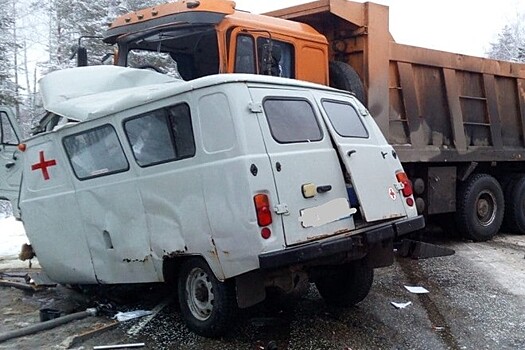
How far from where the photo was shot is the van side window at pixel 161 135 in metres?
4.48

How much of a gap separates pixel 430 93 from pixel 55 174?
5656 mm

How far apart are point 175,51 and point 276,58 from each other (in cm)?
128

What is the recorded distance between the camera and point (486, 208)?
973 centimetres

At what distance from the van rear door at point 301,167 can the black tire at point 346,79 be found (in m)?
2.65

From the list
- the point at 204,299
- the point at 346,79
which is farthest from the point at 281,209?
the point at 346,79

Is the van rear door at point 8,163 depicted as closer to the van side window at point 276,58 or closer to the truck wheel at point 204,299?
the van side window at point 276,58

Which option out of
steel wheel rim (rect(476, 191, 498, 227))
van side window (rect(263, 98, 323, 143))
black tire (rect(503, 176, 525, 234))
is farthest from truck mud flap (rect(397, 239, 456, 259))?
black tire (rect(503, 176, 525, 234))

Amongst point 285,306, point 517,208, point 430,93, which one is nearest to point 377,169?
point 285,306

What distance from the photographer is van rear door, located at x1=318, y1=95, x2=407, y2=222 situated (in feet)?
15.6

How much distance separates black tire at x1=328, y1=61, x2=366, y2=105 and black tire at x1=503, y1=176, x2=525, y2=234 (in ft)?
13.6

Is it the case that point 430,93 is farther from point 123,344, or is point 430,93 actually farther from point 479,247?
point 123,344

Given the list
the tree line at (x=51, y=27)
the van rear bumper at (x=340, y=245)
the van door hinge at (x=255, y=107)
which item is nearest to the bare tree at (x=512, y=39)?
the tree line at (x=51, y=27)

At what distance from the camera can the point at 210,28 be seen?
635cm

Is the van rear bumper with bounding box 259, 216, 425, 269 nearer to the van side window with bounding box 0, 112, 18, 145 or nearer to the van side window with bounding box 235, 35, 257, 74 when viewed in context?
the van side window with bounding box 235, 35, 257, 74
